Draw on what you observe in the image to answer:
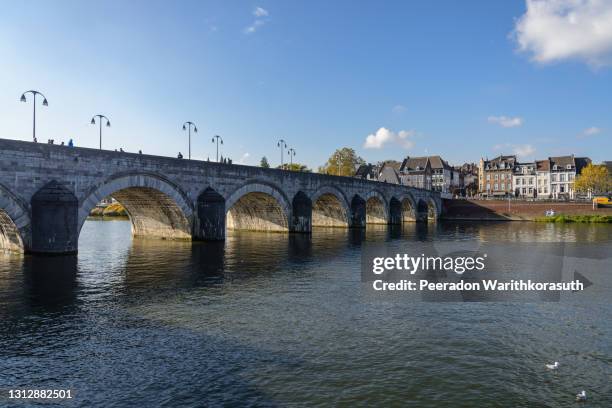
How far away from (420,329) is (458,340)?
1182 millimetres

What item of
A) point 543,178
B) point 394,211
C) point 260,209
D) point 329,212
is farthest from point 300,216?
point 543,178

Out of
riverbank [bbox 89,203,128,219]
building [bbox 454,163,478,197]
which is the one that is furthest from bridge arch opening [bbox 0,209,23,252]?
building [bbox 454,163,478,197]

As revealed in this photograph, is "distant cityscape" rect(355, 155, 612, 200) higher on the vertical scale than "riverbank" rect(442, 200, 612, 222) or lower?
higher

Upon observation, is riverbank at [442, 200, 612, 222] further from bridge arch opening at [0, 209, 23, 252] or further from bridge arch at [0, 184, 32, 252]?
bridge arch opening at [0, 209, 23, 252]

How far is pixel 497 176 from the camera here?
119 meters

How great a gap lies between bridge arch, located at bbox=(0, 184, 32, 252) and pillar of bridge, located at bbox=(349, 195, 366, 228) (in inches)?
1480

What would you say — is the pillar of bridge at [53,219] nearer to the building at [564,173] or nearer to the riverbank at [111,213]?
the riverbank at [111,213]

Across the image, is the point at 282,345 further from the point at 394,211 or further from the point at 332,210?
the point at 394,211

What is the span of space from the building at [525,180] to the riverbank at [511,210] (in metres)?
27.4

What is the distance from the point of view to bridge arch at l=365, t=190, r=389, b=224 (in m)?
66.6

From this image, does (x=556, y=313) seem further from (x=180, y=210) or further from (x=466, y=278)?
(x=180, y=210)

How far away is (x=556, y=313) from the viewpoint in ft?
47.5

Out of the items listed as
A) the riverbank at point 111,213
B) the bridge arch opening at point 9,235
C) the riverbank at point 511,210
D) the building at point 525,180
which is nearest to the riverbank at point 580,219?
the riverbank at point 511,210

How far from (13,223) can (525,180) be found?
115698 millimetres
